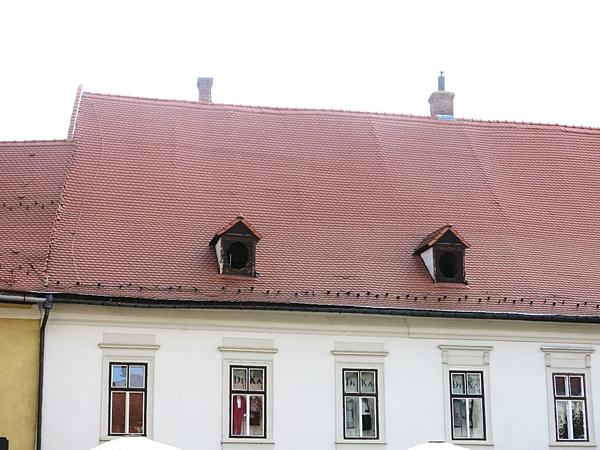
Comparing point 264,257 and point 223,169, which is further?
point 223,169

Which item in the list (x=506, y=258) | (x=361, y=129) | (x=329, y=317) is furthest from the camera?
(x=361, y=129)

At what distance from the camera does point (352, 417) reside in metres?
18.5

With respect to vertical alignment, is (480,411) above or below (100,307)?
below

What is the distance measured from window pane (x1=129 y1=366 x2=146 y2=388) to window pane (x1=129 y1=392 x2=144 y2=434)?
0.54ft

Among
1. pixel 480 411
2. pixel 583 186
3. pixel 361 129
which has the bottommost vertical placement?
pixel 480 411

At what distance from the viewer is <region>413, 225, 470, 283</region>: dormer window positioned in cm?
1952

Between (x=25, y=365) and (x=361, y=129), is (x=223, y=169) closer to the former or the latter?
(x=361, y=129)

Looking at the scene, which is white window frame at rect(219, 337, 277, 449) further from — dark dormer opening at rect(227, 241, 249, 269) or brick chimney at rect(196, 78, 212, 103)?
brick chimney at rect(196, 78, 212, 103)

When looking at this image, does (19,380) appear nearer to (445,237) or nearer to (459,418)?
(459,418)

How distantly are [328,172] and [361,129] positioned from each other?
86.7 inches

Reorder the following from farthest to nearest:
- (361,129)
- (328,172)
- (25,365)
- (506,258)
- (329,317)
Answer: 1. (361,129)
2. (328,172)
3. (506,258)
4. (329,317)
5. (25,365)

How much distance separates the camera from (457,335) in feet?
62.7

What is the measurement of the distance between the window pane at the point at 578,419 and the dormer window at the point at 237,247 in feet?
22.1

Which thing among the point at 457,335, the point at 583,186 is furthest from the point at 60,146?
the point at 583,186
